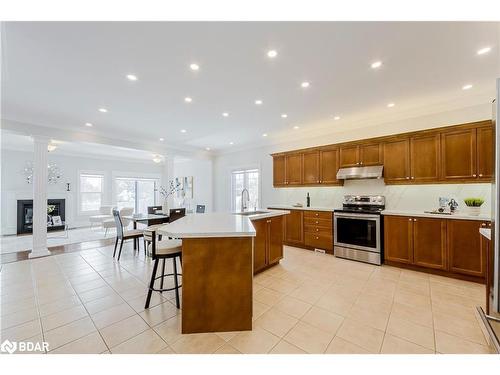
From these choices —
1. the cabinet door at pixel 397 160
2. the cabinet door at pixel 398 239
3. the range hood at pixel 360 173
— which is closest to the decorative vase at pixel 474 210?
the cabinet door at pixel 398 239

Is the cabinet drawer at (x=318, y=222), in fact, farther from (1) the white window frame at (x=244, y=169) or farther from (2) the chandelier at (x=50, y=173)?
(2) the chandelier at (x=50, y=173)

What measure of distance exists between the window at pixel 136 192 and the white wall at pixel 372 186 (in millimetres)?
4524

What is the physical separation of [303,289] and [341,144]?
3117 millimetres

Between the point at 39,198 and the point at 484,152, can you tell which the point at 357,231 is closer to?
the point at 484,152

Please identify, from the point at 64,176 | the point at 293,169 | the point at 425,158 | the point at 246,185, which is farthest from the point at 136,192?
the point at 425,158

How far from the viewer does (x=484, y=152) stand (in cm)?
308

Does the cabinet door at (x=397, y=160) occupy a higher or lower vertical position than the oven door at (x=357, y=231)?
higher

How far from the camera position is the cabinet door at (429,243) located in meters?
3.14

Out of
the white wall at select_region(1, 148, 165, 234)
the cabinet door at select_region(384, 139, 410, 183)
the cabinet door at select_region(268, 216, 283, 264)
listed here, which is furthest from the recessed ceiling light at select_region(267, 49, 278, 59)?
the white wall at select_region(1, 148, 165, 234)
